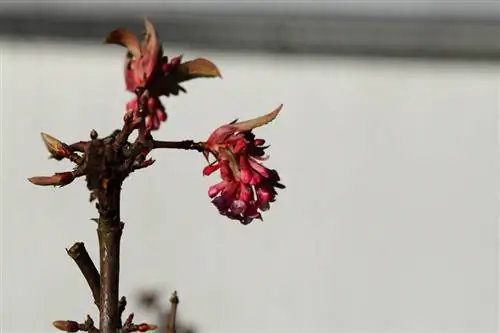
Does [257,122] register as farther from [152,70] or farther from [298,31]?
[298,31]

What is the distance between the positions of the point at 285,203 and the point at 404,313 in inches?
15.5

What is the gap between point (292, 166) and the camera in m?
1.66

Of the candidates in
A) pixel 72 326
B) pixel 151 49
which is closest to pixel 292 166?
pixel 72 326

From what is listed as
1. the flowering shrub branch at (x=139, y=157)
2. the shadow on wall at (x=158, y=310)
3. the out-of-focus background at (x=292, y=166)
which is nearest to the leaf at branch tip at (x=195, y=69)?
the flowering shrub branch at (x=139, y=157)

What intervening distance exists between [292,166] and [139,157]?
3.56 feet

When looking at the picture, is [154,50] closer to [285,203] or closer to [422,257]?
[285,203]

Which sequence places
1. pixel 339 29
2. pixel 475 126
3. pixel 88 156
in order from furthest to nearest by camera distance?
pixel 475 126 → pixel 339 29 → pixel 88 156

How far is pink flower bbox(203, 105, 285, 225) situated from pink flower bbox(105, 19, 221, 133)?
67 mm

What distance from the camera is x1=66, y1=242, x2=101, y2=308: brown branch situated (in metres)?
0.61

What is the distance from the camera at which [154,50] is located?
0.54 metres

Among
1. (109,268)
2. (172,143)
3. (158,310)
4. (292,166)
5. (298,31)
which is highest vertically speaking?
(298,31)

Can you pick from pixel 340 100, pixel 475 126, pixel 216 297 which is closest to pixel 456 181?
pixel 475 126

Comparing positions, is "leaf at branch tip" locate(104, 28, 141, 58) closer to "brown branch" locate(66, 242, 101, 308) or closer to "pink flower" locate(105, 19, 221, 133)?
"pink flower" locate(105, 19, 221, 133)

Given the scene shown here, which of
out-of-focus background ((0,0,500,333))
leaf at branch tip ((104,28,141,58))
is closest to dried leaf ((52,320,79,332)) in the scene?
leaf at branch tip ((104,28,141,58))
